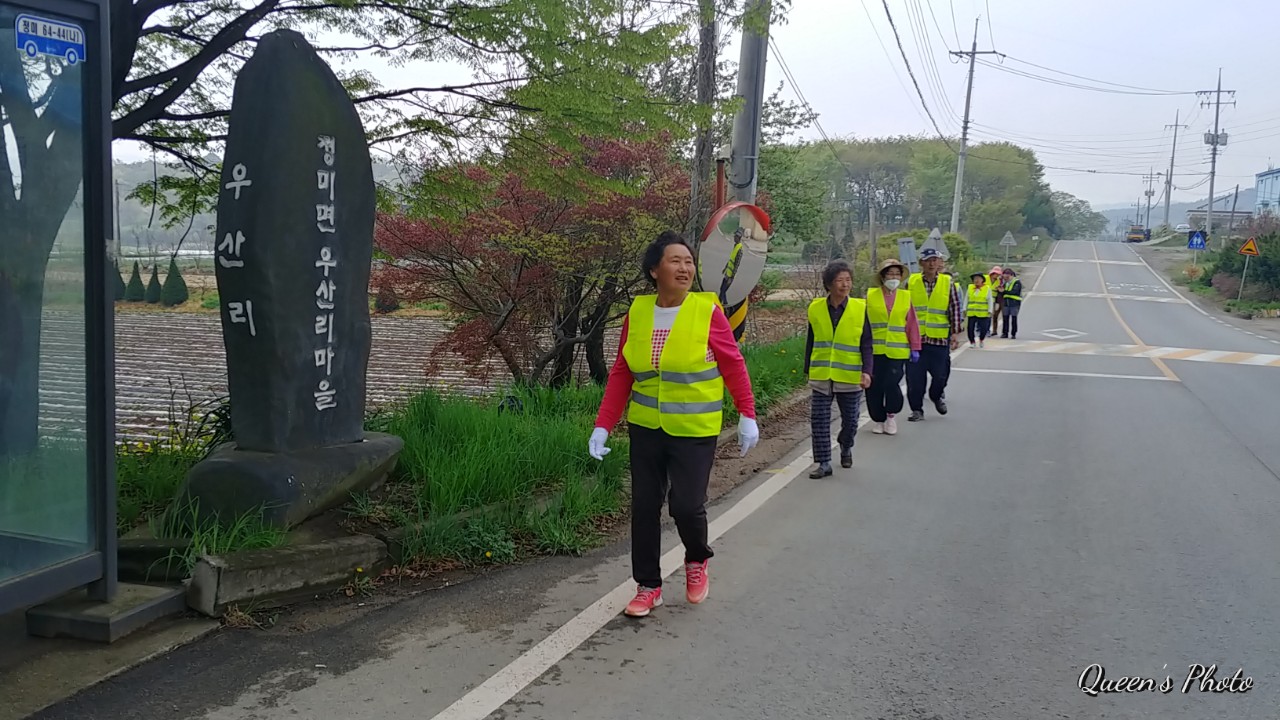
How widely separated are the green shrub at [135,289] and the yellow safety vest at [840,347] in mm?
43181

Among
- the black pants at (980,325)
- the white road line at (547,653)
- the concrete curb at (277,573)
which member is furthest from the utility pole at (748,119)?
the black pants at (980,325)

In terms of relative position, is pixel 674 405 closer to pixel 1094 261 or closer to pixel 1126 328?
pixel 1126 328

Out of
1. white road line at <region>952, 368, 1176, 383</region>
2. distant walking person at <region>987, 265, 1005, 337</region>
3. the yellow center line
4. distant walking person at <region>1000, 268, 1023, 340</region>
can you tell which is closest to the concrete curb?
white road line at <region>952, 368, 1176, 383</region>

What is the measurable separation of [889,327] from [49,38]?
23.3 ft

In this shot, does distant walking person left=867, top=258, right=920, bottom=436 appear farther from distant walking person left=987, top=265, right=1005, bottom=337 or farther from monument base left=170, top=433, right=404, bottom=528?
distant walking person left=987, top=265, right=1005, bottom=337

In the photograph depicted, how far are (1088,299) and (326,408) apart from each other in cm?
3805

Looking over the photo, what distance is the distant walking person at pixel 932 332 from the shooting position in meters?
10.7

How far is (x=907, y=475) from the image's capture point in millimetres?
7883

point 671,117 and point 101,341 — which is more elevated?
point 671,117

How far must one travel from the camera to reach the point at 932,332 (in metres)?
10.8

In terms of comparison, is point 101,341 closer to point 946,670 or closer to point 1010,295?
point 946,670

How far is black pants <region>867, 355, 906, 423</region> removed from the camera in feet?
30.5

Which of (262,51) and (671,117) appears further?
(671,117)

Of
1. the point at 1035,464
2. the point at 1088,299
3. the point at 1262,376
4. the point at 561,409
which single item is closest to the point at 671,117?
the point at 561,409
